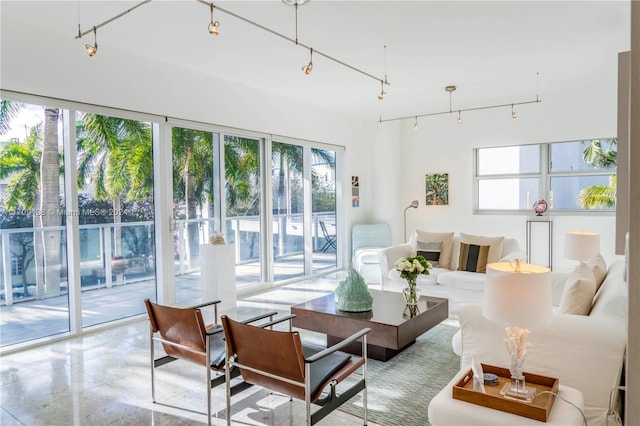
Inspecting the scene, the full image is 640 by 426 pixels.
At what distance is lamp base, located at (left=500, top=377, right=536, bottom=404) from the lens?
2.00 m

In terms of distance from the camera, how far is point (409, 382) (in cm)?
328

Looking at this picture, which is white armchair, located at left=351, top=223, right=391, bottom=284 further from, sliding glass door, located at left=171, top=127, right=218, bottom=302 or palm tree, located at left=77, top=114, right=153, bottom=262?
palm tree, located at left=77, top=114, right=153, bottom=262

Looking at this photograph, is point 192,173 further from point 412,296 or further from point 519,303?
point 519,303

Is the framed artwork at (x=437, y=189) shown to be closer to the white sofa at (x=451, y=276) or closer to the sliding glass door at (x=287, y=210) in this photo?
the white sofa at (x=451, y=276)

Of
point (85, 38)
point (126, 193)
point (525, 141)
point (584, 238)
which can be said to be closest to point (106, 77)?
point (85, 38)

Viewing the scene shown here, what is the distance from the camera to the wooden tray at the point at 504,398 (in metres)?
1.92

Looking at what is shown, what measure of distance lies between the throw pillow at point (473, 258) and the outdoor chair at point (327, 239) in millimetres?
2986

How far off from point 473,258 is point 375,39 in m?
2.92

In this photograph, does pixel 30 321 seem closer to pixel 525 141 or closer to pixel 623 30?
pixel 623 30

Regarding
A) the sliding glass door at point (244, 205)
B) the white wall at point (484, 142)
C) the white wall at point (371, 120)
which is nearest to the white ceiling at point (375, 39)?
the white wall at point (371, 120)

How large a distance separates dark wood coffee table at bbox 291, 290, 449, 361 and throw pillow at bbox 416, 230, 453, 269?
177 cm

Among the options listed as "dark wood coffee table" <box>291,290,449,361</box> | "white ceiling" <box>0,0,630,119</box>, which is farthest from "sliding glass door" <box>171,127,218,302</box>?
"dark wood coffee table" <box>291,290,449,361</box>

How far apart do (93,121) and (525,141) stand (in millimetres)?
6587

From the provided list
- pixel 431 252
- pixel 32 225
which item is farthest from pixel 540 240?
pixel 32 225
